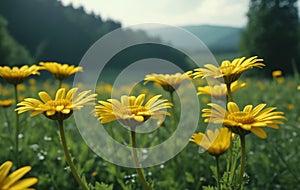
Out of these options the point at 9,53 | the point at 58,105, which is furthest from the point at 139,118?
the point at 9,53

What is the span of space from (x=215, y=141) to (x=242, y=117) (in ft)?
1.64

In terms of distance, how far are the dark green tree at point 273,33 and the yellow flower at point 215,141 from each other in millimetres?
28110

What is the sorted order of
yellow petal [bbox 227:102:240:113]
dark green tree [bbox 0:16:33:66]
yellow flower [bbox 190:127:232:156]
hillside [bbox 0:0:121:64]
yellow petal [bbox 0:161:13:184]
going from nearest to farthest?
1. yellow petal [bbox 0:161:13:184]
2. yellow petal [bbox 227:102:240:113]
3. yellow flower [bbox 190:127:232:156]
4. dark green tree [bbox 0:16:33:66]
5. hillside [bbox 0:0:121:64]

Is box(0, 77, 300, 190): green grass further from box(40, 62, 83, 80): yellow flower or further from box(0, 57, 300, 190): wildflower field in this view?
box(40, 62, 83, 80): yellow flower

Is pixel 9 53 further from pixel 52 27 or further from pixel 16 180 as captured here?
pixel 16 180

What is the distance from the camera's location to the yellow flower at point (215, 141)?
68.9 inches

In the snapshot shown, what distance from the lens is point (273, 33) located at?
29.6 metres

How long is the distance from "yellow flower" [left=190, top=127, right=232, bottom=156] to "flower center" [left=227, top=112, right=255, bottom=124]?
0.35m

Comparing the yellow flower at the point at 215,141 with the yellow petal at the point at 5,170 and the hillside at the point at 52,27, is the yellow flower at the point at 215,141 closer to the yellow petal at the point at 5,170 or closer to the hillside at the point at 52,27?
the yellow petal at the point at 5,170

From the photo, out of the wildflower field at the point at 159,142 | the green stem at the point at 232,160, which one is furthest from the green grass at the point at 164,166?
the green stem at the point at 232,160

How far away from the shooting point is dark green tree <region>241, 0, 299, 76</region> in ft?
95.6

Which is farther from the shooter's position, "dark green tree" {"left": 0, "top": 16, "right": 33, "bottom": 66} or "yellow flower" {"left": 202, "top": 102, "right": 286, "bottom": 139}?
"dark green tree" {"left": 0, "top": 16, "right": 33, "bottom": 66}

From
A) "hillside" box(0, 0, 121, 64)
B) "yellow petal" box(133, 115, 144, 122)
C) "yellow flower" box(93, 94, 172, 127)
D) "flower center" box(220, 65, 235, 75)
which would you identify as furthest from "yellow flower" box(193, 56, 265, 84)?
"hillside" box(0, 0, 121, 64)

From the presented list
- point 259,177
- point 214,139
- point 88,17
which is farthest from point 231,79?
point 88,17
